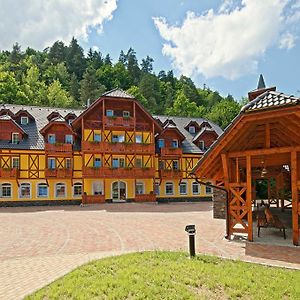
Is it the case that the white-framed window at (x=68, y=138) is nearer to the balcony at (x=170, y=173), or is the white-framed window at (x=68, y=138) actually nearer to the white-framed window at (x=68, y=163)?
the white-framed window at (x=68, y=163)

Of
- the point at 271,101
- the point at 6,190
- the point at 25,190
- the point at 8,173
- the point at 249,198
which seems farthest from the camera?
the point at 25,190

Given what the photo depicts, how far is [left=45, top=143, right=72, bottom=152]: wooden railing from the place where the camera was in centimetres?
2816

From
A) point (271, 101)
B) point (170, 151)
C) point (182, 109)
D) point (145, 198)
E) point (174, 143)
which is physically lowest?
point (145, 198)

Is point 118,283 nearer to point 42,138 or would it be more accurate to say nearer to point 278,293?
point 278,293

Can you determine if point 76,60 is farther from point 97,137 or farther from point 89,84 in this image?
point 97,137

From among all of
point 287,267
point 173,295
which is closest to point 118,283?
point 173,295

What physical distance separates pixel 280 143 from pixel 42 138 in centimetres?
2331

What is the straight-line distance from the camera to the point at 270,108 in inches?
345

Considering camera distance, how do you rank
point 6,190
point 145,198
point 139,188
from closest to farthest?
1. point 6,190
2. point 145,198
3. point 139,188

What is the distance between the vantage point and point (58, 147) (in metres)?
28.4

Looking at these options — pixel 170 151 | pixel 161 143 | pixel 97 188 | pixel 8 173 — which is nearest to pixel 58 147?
pixel 8 173

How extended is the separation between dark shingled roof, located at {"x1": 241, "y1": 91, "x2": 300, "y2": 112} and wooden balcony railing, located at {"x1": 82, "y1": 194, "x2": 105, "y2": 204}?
2190 cm

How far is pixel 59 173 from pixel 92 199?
3.69m

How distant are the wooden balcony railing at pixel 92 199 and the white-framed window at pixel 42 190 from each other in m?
3.35
